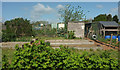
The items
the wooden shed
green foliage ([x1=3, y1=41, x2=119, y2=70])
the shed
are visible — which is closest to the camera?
green foliage ([x1=3, y1=41, x2=119, y2=70])

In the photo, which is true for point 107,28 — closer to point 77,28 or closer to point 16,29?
point 77,28

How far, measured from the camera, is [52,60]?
112 inches

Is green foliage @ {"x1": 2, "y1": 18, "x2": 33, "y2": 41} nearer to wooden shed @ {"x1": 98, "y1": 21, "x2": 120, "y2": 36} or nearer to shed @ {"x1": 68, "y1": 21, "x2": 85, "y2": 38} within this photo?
shed @ {"x1": 68, "y1": 21, "x2": 85, "y2": 38}

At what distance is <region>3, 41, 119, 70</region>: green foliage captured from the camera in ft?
8.73

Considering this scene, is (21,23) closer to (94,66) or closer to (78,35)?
(78,35)

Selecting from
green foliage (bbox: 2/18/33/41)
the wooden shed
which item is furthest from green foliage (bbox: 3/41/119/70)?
the wooden shed

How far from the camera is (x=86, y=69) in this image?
109 inches

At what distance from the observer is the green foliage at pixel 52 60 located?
266cm

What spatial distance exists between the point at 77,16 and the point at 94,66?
1919 cm

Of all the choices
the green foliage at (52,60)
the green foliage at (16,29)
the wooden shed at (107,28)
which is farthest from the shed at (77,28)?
the green foliage at (52,60)

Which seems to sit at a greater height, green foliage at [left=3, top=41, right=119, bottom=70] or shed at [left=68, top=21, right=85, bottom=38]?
shed at [left=68, top=21, right=85, bottom=38]

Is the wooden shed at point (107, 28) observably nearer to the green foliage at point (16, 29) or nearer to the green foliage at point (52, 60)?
the green foliage at point (16, 29)

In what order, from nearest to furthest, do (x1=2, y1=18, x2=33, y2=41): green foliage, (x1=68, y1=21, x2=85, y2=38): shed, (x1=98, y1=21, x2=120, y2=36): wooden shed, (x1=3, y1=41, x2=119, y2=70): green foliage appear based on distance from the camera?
(x1=3, y1=41, x2=119, y2=70): green foliage < (x1=2, y1=18, x2=33, y2=41): green foliage < (x1=98, y1=21, x2=120, y2=36): wooden shed < (x1=68, y1=21, x2=85, y2=38): shed

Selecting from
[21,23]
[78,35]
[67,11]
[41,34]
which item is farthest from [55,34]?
[67,11]
